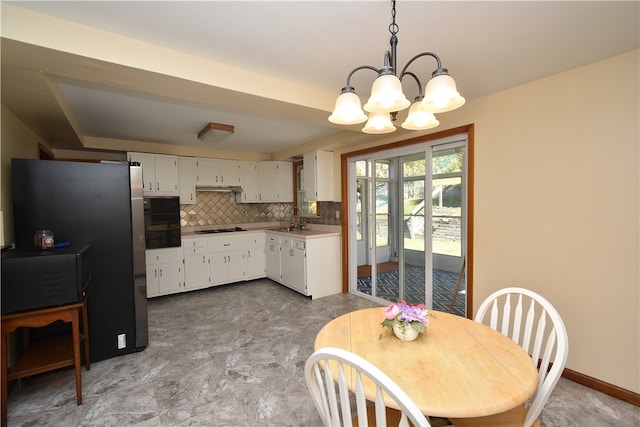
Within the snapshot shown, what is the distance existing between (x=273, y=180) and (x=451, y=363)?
4449 mm

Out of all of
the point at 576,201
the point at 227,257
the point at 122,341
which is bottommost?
the point at 122,341

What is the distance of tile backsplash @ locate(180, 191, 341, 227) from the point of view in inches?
188

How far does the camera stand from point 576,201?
2.09 meters

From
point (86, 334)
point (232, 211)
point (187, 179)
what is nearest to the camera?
point (86, 334)

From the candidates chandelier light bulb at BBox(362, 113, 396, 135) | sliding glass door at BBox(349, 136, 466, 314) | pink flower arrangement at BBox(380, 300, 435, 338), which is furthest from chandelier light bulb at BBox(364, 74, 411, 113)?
sliding glass door at BBox(349, 136, 466, 314)

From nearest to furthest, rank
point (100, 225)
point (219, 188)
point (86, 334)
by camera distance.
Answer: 1. point (86, 334)
2. point (100, 225)
3. point (219, 188)

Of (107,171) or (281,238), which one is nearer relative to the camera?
(107,171)

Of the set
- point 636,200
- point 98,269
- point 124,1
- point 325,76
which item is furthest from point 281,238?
A: point 636,200

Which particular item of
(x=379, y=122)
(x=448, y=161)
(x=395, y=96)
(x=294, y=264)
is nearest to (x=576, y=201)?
(x=448, y=161)

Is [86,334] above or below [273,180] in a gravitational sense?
below

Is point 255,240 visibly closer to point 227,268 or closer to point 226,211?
point 227,268

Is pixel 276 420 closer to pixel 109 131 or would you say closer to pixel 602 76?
pixel 602 76

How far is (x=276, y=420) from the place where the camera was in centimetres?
180

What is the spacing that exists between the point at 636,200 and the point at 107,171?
156 inches
